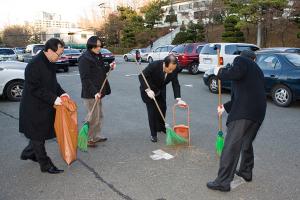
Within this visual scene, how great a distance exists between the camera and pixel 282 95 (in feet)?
29.5

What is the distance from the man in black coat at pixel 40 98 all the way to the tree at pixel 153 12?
49346 millimetres

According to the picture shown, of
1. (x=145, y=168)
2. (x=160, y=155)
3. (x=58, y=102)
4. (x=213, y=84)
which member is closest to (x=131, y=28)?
(x=213, y=84)

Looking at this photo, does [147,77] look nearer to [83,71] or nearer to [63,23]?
[83,71]

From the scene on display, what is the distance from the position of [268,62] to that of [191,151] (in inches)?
206

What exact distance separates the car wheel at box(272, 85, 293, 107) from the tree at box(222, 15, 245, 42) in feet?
89.3

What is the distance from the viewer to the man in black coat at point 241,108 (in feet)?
12.1

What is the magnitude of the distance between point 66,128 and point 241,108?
7.33 feet

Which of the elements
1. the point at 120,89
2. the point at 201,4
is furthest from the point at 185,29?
the point at 120,89

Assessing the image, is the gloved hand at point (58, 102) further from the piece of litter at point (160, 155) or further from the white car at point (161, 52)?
the white car at point (161, 52)

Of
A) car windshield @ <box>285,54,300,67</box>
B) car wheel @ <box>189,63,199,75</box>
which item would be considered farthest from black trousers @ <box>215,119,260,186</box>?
car wheel @ <box>189,63,199,75</box>

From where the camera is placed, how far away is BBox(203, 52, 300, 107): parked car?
28.7ft

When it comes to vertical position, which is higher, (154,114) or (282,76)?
(282,76)

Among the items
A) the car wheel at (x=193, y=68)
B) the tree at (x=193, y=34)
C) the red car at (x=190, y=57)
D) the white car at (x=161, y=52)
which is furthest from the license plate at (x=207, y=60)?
the tree at (x=193, y=34)

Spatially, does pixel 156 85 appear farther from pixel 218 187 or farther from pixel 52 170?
pixel 218 187
